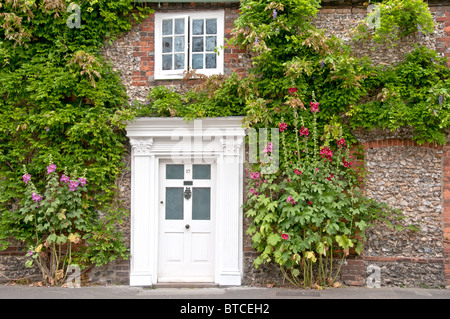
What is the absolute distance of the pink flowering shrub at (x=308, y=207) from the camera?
5773 mm

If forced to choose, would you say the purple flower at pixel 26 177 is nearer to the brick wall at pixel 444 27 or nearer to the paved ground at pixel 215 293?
the paved ground at pixel 215 293

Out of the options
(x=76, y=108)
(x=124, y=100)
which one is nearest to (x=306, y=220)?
(x=124, y=100)

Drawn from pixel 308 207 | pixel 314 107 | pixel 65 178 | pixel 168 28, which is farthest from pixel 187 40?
pixel 308 207

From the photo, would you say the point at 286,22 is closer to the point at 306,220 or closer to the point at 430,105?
the point at 430,105

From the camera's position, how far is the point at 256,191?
20.1ft

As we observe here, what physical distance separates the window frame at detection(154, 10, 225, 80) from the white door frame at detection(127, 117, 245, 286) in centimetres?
85

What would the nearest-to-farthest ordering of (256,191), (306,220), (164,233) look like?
1. (306,220)
2. (256,191)
3. (164,233)

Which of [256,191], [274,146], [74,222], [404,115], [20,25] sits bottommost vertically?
[74,222]

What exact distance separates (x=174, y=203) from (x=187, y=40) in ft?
9.13

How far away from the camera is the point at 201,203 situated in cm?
660

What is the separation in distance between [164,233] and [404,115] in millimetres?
Answer: 4255

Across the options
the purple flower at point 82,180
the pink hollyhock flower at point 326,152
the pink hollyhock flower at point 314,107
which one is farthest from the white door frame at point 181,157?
the pink hollyhock flower at point 326,152

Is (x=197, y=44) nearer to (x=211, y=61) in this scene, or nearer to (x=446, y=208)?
(x=211, y=61)

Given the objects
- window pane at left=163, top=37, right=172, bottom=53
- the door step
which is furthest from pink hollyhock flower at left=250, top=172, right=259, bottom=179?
window pane at left=163, top=37, right=172, bottom=53
